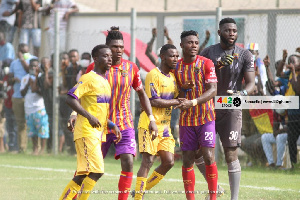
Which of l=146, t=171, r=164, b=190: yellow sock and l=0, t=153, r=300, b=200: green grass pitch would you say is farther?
l=0, t=153, r=300, b=200: green grass pitch

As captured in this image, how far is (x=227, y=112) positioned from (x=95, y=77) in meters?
2.26

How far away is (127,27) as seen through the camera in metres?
17.5

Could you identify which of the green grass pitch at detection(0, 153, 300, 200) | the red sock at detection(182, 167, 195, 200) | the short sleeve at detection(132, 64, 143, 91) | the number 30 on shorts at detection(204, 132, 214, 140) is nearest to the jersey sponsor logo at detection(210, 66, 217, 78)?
the number 30 on shorts at detection(204, 132, 214, 140)

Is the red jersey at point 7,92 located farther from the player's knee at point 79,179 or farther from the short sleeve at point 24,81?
the player's knee at point 79,179

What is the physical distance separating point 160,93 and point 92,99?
1.65m

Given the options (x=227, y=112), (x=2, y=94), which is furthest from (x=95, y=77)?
(x=2, y=94)

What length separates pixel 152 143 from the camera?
392 inches

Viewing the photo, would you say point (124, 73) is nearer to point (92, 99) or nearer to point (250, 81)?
point (92, 99)

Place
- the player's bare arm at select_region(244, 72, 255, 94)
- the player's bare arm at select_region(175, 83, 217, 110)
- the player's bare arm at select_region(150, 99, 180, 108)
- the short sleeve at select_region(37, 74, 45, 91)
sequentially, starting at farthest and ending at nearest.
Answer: the short sleeve at select_region(37, 74, 45, 91) < the player's bare arm at select_region(244, 72, 255, 94) < the player's bare arm at select_region(150, 99, 180, 108) < the player's bare arm at select_region(175, 83, 217, 110)

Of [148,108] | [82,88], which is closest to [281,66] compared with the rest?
[148,108]

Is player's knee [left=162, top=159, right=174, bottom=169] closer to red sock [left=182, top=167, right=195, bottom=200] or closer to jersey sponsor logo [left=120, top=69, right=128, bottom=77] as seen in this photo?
red sock [left=182, top=167, right=195, bottom=200]

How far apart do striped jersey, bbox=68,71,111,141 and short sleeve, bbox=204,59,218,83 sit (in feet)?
5.17

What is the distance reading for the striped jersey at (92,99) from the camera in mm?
8484

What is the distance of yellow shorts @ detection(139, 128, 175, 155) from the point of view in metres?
9.94
